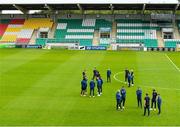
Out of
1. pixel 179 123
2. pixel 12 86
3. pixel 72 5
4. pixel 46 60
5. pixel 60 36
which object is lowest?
pixel 179 123

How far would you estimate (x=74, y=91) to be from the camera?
29.6 metres

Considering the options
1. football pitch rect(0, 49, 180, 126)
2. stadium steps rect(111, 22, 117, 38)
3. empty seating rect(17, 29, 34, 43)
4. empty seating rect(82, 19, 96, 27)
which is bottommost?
football pitch rect(0, 49, 180, 126)

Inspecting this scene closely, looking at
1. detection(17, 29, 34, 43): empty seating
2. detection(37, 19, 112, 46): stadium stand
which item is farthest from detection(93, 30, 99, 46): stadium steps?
detection(17, 29, 34, 43): empty seating

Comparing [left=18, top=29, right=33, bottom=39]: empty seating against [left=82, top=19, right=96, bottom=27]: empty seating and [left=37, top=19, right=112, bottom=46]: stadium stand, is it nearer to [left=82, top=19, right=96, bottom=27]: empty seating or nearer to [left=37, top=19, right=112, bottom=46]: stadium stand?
[left=37, top=19, right=112, bottom=46]: stadium stand

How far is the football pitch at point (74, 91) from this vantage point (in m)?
22.2

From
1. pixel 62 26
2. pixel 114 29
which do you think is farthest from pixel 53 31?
pixel 114 29

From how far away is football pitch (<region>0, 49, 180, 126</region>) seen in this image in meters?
22.2

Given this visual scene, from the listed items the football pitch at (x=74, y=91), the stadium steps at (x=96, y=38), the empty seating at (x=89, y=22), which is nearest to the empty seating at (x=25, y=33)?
the empty seating at (x=89, y=22)

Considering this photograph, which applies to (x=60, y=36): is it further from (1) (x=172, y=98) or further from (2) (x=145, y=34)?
(1) (x=172, y=98)

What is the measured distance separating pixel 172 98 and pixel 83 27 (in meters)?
45.2

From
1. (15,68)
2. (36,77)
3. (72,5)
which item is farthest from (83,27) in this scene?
(36,77)

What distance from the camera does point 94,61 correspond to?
48.1 metres

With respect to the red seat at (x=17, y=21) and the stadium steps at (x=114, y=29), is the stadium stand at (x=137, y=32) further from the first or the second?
the red seat at (x=17, y=21)

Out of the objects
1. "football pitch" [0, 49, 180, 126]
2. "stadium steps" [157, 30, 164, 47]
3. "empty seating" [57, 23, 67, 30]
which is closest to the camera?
"football pitch" [0, 49, 180, 126]
